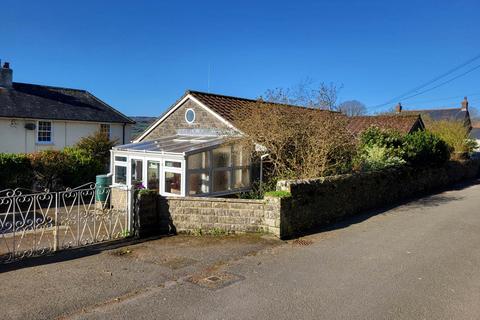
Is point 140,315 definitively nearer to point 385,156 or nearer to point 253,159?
point 253,159

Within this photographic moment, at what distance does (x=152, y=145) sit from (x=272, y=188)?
4.74 metres

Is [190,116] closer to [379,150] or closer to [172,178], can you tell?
[172,178]

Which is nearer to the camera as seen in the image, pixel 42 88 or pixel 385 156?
pixel 385 156

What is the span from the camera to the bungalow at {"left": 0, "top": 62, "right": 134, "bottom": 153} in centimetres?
2311

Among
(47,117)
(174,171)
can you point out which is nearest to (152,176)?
(174,171)

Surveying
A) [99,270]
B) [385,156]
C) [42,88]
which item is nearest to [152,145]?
[99,270]

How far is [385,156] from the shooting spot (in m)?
16.4

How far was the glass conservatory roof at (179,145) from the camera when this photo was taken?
1286 centimetres

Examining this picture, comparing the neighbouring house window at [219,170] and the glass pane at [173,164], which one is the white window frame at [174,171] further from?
the neighbouring house window at [219,170]

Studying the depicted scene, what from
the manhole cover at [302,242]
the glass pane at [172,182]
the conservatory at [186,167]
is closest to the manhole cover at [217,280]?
the manhole cover at [302,242]

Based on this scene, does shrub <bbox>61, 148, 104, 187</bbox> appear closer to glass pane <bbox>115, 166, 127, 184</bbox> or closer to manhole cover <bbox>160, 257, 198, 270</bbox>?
glass pane <bbox>115, 166, 127, 184</bbox>

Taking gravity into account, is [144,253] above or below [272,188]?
below

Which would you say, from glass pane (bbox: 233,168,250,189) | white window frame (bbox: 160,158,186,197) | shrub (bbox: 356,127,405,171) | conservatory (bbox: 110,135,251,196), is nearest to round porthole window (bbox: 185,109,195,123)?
conservatory (bbox: 110,135,251,196)

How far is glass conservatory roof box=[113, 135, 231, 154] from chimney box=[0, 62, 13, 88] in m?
14.7
